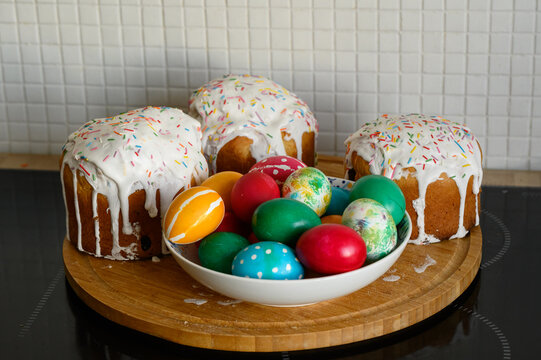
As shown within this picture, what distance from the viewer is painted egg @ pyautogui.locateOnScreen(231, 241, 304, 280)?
3.54 ft

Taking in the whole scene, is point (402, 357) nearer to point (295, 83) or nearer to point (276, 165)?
point (276, 165)

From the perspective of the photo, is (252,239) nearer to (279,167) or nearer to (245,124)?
(279,167)

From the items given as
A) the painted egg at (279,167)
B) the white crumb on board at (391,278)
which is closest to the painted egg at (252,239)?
the painted egg at (279,167)

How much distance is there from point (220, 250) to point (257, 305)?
0.11m

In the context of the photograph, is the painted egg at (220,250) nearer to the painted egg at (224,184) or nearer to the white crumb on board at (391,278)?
the painted egg at (224,184)

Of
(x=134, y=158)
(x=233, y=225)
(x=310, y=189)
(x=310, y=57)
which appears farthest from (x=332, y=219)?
(x=310, y=57)

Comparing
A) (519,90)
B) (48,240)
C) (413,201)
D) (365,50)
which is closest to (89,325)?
(48,240)

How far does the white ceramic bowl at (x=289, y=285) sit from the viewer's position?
3.50 ft

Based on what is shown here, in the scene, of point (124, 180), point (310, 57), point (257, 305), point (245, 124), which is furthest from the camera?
point (310, 57)

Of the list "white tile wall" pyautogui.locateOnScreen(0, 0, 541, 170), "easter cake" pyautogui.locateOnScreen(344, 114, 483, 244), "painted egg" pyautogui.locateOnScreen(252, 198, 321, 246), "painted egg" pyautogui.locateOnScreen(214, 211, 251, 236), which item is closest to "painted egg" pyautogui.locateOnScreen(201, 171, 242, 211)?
"painted egg" pyautogui.locateOnScreen(214, 211, 251, 236)

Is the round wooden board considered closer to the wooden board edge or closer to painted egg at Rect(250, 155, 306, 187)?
the wooden board edge

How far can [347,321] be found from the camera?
1132 mm

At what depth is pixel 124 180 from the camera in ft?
4.18

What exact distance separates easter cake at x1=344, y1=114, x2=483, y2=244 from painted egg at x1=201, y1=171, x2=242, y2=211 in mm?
259
